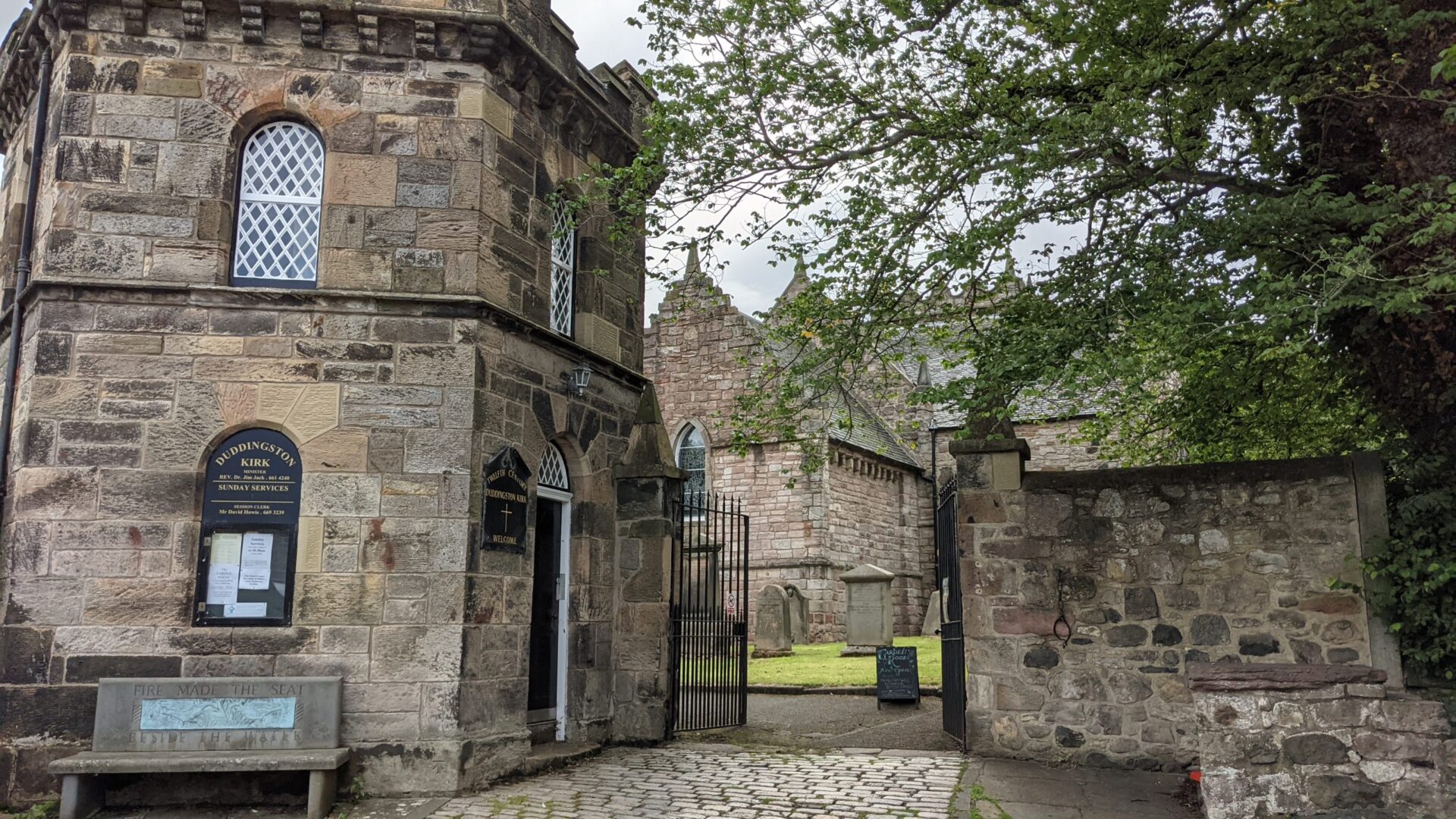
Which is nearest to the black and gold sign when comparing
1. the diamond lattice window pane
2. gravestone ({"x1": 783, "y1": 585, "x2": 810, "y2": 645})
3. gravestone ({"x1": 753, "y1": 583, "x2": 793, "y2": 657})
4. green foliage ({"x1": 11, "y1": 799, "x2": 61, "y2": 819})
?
green foliage ({"x1": 11, "y1": 799, "x2": 61, "y2": 819})

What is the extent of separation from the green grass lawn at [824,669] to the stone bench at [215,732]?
8814 mm

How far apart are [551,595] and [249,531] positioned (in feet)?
9.84

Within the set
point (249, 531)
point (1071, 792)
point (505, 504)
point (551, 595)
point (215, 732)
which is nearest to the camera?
point (215, 732)

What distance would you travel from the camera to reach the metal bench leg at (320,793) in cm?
746

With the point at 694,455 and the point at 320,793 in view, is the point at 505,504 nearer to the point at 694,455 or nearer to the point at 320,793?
the point at 320,793

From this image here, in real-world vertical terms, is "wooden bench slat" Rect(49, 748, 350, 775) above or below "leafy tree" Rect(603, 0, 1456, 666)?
below

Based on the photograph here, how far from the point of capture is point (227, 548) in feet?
27.2

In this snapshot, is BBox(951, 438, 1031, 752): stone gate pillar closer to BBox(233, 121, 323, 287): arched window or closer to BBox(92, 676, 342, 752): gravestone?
BBox(92, 676, 342, 752): gravestone

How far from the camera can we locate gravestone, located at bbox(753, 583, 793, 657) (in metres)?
20.7

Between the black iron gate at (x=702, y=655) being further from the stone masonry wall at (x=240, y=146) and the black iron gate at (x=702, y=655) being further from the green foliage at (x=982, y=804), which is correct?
the green foliage at (x=982, y=804)

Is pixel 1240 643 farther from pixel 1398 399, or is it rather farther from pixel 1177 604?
pixel 1398 399

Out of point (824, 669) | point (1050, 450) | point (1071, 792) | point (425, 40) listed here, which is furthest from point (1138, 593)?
point (1050, 450)

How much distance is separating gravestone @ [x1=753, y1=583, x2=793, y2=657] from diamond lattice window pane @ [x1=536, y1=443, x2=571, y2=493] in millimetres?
10802

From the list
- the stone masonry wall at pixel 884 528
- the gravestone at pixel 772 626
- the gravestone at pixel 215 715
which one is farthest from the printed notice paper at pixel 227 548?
the stone masonry wall at pixel 884 528
